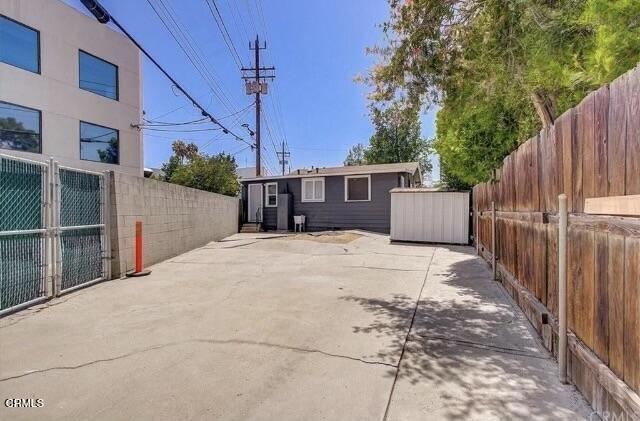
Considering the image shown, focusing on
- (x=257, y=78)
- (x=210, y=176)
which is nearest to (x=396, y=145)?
(x=257, y=78)

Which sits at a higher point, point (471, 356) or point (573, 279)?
point (573, 279)

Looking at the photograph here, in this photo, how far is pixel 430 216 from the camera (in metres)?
12.4

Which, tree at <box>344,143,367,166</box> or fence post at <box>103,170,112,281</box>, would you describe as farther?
tree at <box>344,143,367,166</box>

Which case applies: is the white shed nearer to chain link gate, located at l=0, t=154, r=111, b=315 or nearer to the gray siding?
the gray siding

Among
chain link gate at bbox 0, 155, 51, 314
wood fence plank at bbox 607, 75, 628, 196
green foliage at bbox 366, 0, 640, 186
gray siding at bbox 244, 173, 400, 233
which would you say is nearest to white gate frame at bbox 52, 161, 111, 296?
chain link gate at bbox 0, 155, 51, 314

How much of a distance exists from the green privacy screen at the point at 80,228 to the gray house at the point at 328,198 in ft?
38.0

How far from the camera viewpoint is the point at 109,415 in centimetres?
Result: 222

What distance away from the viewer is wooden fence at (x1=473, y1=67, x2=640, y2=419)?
182 cm

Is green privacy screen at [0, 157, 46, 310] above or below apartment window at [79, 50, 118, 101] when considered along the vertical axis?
below

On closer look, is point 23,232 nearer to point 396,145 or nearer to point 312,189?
point 312,189

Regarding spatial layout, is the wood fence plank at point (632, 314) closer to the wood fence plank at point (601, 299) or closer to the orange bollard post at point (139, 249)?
the wood fence plank at point (601, 299)

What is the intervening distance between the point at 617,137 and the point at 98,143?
49.9 ft

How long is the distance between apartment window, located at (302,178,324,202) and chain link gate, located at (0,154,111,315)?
456 inches

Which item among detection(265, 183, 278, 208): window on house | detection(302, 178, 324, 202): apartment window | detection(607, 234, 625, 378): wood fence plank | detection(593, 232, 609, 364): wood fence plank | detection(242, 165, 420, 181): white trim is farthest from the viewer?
detection(265, 183, 278, 208): window on house
